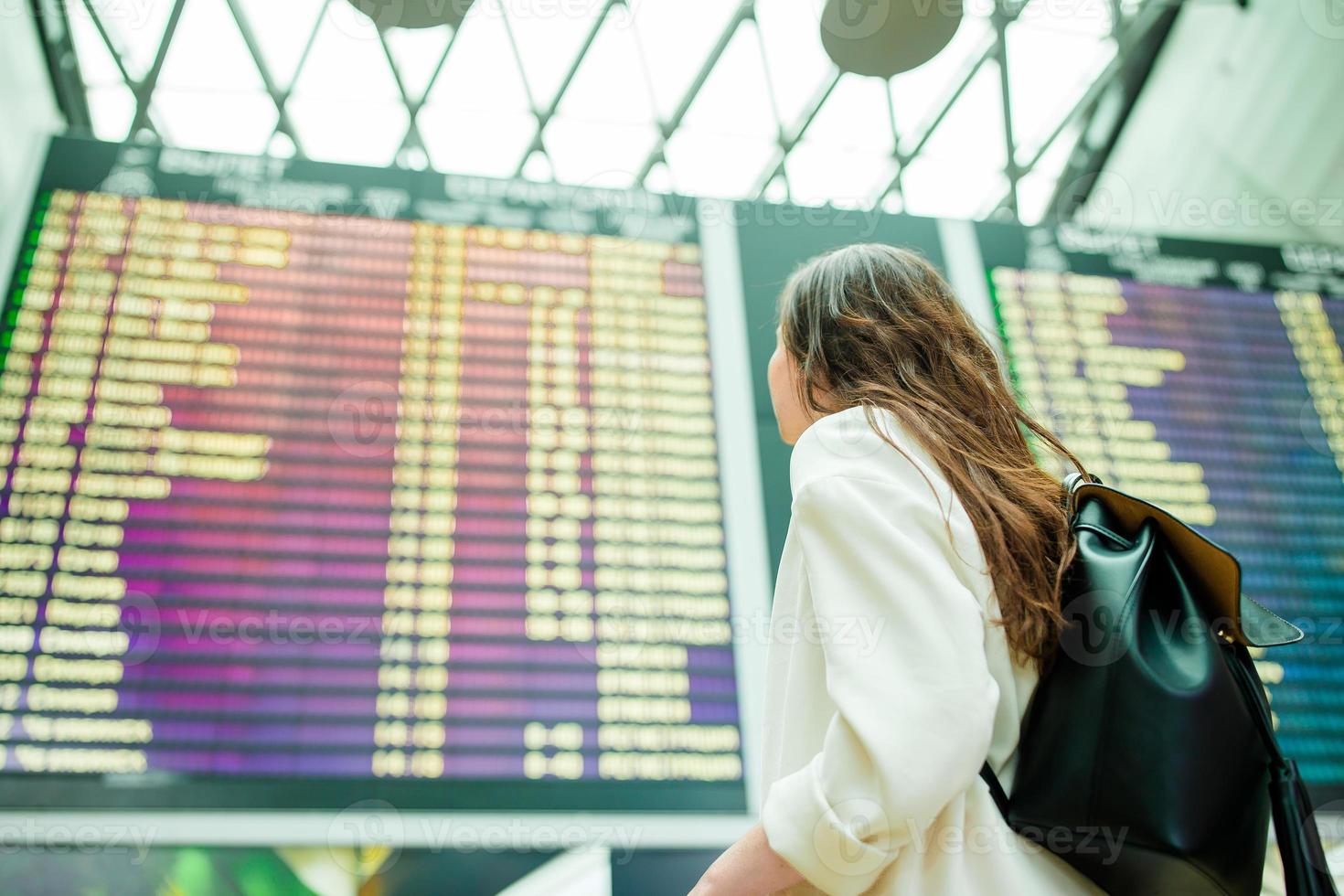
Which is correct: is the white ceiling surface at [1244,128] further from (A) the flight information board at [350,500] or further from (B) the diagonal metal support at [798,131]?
(A) the flight information board at [350,500]

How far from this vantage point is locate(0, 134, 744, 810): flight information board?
9.77ft

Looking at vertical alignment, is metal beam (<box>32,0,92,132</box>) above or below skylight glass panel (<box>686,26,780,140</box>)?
below

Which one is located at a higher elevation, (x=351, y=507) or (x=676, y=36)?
(x=676, y=36)

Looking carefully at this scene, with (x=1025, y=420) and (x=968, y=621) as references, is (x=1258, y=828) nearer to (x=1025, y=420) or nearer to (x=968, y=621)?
(x=968, y=621)

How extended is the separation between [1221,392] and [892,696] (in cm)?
384

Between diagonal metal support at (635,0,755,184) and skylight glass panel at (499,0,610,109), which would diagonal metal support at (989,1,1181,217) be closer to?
diagonal metal support at (635,0,755,184)

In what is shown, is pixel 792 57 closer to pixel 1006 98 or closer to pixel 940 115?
pixel 940 115

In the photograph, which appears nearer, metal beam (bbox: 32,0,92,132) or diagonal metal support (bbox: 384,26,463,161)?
metal beam (bbox: 32,0,92,132)

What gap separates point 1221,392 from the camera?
14.0 feet

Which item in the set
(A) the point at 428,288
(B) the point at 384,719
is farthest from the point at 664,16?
(B) the point at 384,719

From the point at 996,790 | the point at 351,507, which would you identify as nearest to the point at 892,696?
the point at 996,790

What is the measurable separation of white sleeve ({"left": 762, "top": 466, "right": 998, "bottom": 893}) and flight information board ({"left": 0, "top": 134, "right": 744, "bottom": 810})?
2042mm

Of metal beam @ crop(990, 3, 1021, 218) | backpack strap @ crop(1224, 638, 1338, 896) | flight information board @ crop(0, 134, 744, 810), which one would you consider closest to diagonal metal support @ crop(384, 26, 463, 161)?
flight information board @ crop(0, 134, 744, 810)

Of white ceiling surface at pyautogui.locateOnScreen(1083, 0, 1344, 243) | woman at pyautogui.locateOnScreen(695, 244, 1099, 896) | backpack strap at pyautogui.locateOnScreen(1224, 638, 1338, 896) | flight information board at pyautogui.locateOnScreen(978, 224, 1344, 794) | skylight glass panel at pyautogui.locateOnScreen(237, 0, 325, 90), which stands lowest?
backpack strap at pyautogui.locateOnScreen(1224, 638, 1338, 896)
